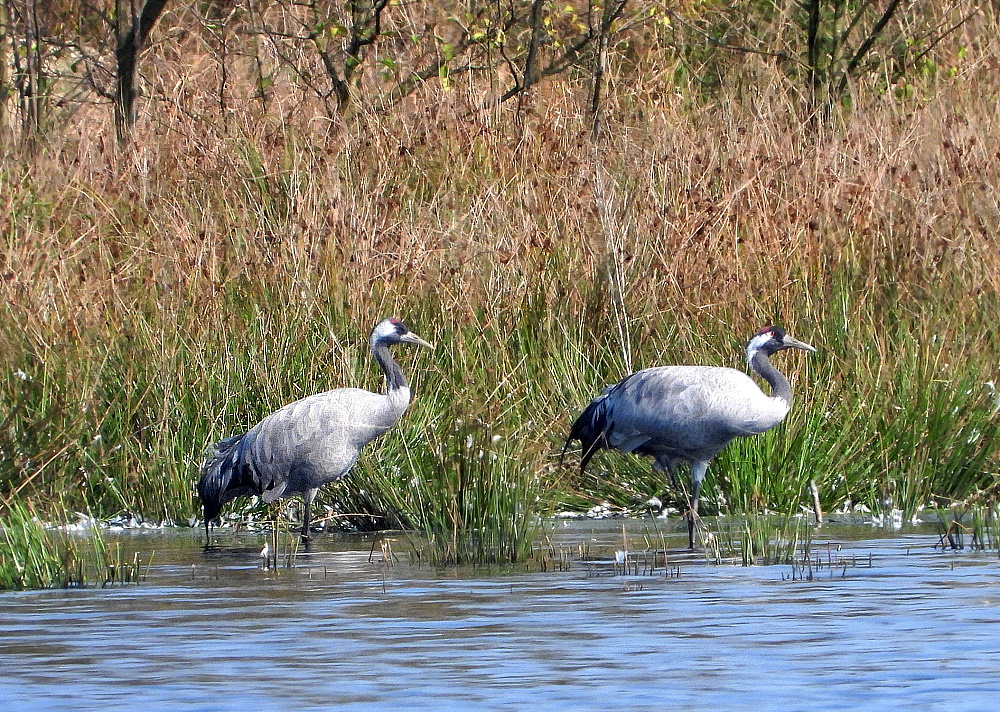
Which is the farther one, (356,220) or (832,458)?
(356,220)

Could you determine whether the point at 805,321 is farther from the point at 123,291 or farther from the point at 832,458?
the point at 123,291

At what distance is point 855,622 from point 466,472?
2166mm

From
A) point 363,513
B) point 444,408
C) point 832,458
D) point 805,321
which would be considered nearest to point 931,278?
point 805,321

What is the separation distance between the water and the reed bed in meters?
0.97

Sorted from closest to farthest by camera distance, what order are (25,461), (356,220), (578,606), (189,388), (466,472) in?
(578,606) < (466,472) < (25,461) < (189,388) < (356,220)

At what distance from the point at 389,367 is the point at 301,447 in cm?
75

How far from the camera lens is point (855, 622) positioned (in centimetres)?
654

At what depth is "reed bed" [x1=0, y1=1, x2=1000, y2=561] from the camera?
9.64m

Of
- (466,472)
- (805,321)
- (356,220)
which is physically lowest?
(466,472)

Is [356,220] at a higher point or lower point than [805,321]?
higher

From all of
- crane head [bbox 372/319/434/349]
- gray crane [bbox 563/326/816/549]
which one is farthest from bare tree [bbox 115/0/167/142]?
gray crane [bbox 563/326/816/549]

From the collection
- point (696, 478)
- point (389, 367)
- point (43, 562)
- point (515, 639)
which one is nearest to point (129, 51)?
point (389, 367)

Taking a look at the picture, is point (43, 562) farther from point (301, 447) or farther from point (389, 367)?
point (389, 367)

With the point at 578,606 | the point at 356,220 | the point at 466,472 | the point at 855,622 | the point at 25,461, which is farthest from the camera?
the point at 356,220
